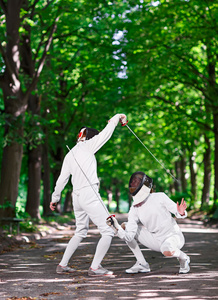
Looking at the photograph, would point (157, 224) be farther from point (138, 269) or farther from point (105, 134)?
point (105, 134)

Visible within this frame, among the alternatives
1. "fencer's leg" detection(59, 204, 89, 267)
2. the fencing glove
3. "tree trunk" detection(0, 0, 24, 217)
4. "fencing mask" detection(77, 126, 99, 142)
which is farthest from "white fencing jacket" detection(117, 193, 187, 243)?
"tree trunk" detection(0, 0, 24, 217)

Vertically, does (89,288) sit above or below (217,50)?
below

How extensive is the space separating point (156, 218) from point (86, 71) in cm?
1725

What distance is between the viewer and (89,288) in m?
6.56

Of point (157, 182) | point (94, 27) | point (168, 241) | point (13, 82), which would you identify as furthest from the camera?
point (157, 182)

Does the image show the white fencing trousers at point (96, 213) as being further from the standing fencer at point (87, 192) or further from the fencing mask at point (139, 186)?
the fencing mask at point (139, 186)

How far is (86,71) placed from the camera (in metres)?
24.0

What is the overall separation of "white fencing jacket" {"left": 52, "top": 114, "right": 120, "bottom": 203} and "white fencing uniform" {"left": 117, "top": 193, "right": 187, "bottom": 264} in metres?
0.87

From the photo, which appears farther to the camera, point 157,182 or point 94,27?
point 157,182

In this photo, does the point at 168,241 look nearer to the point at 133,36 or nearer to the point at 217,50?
the point at 133,36

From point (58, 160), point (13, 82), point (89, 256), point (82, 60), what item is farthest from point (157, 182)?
point (89, 256)

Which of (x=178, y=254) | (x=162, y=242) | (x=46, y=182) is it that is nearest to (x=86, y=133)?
(x=162, y=242)

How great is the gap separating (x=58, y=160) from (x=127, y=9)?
32.7 ft

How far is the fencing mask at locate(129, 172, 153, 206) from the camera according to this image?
24.0 ft
